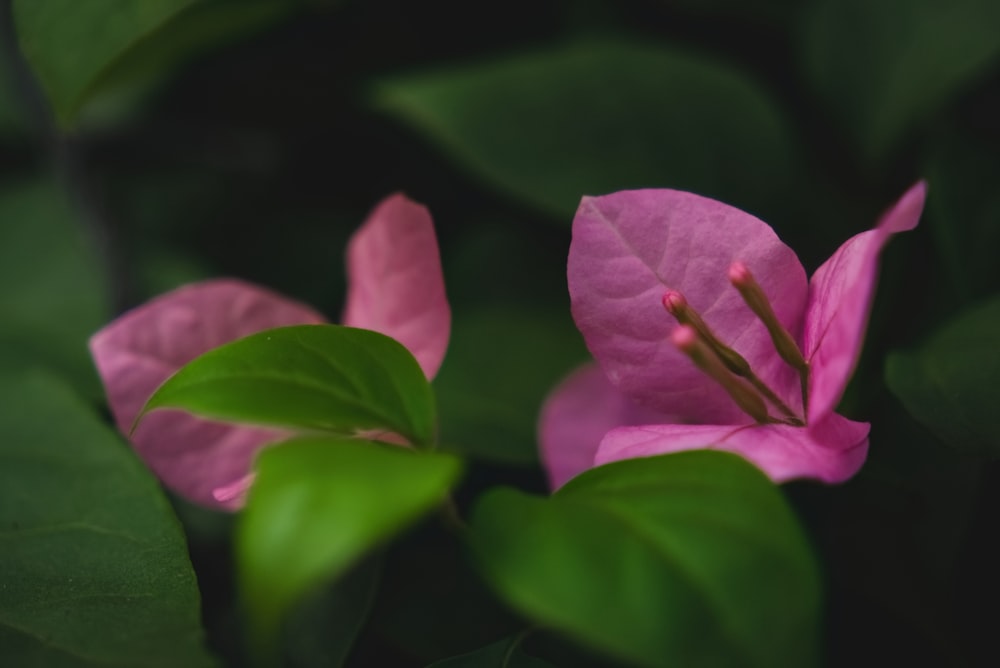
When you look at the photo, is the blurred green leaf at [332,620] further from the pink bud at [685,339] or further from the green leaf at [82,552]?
the pink bud at [685,339]

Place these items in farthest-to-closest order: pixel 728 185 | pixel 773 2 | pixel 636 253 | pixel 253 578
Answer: pixel 773 2
pixel 728 185
pixel 636 253
pixel 253 578

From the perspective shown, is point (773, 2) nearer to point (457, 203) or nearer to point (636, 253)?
point (457, 203)

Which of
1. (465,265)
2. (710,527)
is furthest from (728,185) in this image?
(710,527)

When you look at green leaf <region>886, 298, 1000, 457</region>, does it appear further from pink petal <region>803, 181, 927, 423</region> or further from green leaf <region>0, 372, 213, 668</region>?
green leaf <region>0, 372, 213, 668</region>

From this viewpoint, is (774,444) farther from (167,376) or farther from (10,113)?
(10,113)

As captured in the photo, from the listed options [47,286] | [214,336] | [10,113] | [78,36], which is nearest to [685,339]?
[214,336]

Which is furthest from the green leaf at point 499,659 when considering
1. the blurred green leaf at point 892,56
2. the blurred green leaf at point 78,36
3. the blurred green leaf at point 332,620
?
the blurred green leaf at point 892,56

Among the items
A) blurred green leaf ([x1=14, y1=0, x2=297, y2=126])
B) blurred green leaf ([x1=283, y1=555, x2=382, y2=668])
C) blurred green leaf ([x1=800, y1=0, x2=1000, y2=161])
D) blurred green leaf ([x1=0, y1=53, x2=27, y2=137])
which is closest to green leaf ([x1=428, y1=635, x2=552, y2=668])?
blurred green leaf ([x1=283, y1=555, x2=382, y2=668])
